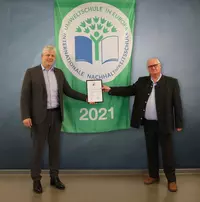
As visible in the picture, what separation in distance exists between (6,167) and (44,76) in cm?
Result: 150

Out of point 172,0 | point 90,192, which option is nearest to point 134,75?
point 172,0

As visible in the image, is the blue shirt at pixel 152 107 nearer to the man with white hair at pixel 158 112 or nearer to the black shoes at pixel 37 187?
the man with white hair at pixel 158 112

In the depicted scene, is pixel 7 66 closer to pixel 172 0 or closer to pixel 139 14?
pixel 139 14

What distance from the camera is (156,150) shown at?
3918mm

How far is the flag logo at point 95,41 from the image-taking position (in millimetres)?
4070

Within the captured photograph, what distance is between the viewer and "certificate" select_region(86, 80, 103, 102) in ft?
13.0

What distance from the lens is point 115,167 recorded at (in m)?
4.33

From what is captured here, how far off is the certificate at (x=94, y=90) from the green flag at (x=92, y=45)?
215mm

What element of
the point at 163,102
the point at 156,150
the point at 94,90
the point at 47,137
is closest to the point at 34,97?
the point at 47,137

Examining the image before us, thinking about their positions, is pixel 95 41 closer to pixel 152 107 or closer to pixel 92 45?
pixel 92 45

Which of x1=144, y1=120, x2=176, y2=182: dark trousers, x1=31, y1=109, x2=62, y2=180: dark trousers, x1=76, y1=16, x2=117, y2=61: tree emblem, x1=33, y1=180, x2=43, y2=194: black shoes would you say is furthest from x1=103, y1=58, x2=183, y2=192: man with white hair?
x1=33, y1=180, x2=43, y2=194: black shoes

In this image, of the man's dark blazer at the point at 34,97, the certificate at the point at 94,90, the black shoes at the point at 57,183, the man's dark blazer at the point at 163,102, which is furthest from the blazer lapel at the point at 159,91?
the black shoes at the point at 57,183

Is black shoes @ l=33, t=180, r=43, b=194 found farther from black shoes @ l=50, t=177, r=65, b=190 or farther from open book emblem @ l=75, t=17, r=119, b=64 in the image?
open book emblem @ l=75, t=17, r=119, b=64

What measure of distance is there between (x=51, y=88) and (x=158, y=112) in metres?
1.28
